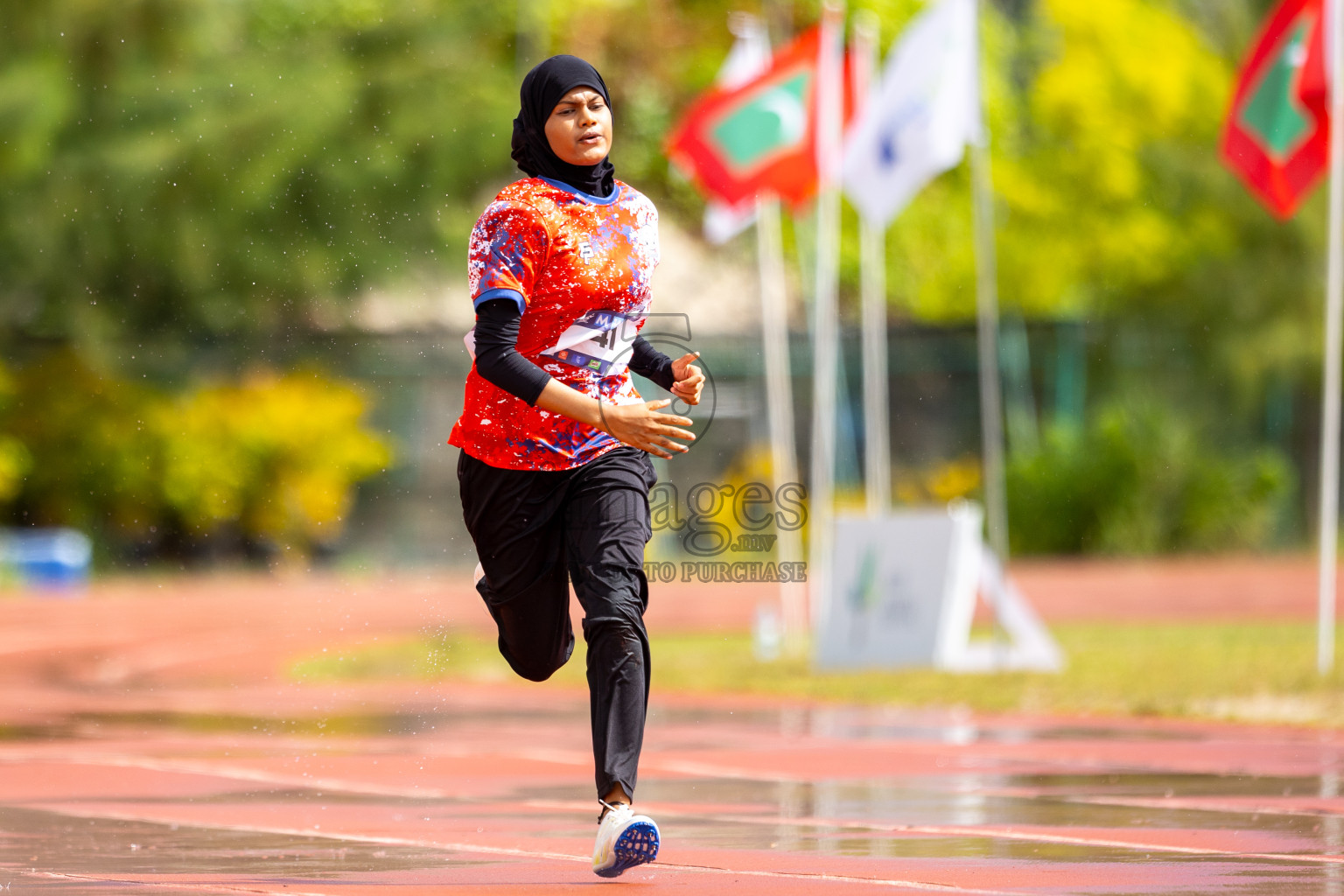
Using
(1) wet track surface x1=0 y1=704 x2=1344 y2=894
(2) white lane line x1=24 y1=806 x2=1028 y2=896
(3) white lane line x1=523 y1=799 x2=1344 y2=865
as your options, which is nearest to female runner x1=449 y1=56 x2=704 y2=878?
(2) white lane line x1=24 y1=806 x2=1028 y2=896

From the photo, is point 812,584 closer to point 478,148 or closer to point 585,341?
point 478,148

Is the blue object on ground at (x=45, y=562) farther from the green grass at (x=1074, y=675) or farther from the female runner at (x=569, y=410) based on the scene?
the female runner at (x=569, y=410)

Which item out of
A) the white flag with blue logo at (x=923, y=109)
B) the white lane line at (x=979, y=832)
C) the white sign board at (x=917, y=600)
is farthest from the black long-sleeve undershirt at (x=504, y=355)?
the white flag with blue logo at (x=923, y=109)

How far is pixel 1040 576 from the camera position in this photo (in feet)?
81.4

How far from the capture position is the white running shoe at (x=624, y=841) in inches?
195

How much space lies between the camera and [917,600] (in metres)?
14.4

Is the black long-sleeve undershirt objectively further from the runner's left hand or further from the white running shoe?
the white running shoe

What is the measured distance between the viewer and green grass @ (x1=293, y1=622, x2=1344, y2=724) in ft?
36.9

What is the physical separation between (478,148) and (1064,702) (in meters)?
21.8

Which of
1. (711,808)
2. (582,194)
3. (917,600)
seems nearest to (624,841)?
(582,194)

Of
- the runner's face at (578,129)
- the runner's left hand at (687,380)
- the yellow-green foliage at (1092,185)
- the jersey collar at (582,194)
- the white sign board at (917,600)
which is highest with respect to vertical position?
the yellow-green foliage at (1092,185)

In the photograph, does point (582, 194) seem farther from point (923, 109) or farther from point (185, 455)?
point (185, 455)

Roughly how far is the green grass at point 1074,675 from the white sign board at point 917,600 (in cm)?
32

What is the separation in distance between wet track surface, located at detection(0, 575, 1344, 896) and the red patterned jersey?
3.69ft
